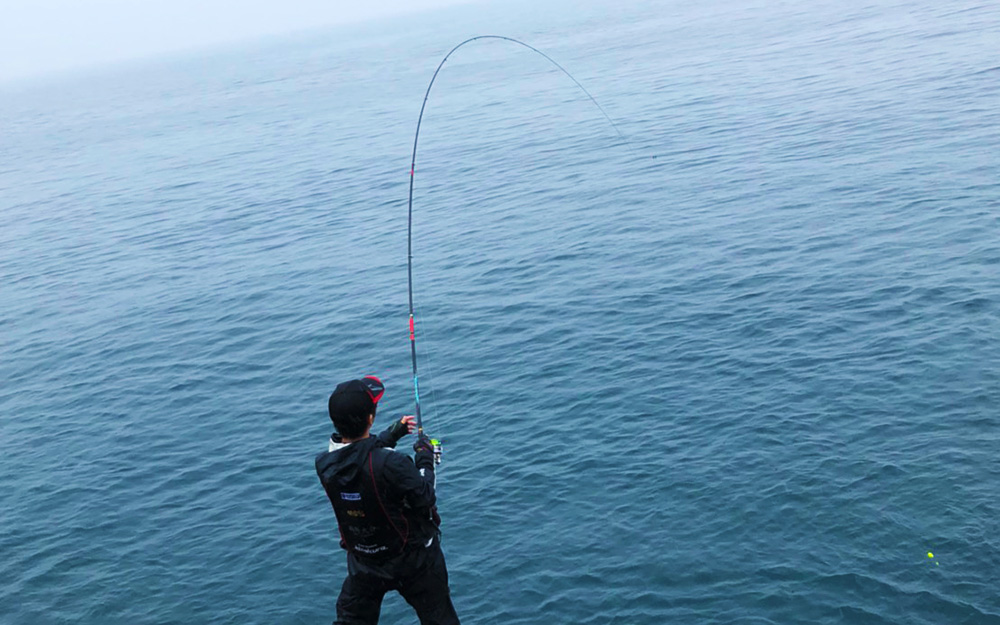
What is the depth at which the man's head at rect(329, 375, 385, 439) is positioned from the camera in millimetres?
6629

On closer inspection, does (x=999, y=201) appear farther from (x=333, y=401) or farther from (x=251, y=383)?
(x=333, y=401)

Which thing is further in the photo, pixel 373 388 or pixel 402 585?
pixel 402 585

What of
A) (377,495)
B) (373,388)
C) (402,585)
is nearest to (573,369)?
(402,585)

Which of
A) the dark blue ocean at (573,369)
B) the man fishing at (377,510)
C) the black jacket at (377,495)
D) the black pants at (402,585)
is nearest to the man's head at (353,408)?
the man fishing at (377,510)

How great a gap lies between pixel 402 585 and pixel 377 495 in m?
0.85

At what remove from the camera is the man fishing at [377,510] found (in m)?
6.66

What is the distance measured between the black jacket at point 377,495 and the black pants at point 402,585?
0.09 meters

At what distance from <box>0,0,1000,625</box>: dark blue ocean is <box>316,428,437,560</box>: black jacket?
12.8 ft

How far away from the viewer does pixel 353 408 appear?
662 centimetres

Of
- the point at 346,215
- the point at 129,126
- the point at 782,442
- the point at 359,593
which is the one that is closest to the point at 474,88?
the point at 129,126

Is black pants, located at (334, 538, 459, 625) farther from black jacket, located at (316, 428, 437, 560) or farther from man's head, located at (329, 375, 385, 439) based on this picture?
man's head, located at (329, 375, 385, 439)

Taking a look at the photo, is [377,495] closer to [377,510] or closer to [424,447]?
[377,510]

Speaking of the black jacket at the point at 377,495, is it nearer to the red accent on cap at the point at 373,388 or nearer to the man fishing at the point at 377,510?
the man fishing at the point at 377,510

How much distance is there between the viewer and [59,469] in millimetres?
15766
